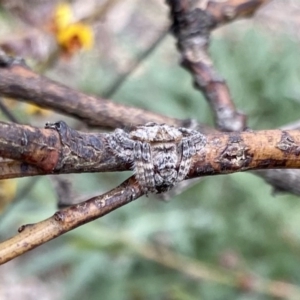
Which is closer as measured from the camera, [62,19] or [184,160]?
[184,160]

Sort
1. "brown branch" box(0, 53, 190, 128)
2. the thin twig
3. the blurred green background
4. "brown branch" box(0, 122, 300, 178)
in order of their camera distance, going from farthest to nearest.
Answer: the blurred green background, the thin twig, "brown branch" box(0, 53, 190, 128), "brown branch" box(0, 122, 300, 178)

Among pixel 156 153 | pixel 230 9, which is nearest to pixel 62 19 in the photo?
pixel 230 9

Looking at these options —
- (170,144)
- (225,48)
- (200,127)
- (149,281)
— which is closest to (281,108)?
(225,48)

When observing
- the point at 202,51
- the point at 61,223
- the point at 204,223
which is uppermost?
the point at 202,51

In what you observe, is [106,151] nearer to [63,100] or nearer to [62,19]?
[63,100]

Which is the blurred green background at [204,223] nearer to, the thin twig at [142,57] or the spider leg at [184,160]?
the thin twig at [142,57]

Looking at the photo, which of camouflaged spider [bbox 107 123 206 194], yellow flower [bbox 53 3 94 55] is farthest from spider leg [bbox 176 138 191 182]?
yellow flower [bbox 53 3 94 55]

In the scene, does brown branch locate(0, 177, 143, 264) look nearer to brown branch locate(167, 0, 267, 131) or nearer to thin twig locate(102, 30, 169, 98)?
brown branch locate(167, 0, 267, 131)
